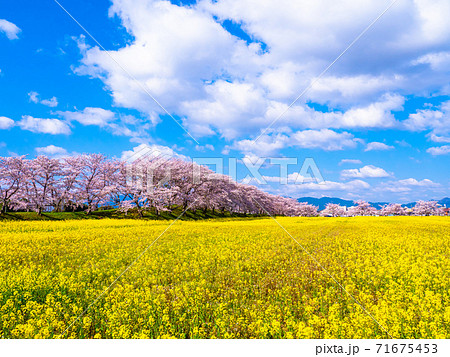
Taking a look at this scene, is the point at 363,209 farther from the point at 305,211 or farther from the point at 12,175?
the point at 12,175

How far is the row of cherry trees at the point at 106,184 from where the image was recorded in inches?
1928

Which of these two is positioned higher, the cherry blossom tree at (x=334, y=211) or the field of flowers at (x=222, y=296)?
the cherry blossom tree at (x=334, y=211)

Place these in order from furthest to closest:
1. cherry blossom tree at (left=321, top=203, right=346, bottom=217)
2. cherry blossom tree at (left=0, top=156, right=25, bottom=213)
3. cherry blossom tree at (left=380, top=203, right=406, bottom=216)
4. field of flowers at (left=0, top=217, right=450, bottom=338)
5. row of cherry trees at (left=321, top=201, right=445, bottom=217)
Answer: cherry blossom tree at (left=321, top=203, right=346, bottom=217), cherry blossom tree at (left=380, top=203, right=406, bottom=216), row of cherry trees at (left=321, top=201, right=445, bottom=217), cherry blossom tree at (left=0, top=156, right=25, bottom=213), field of flowers at (left=0, top=217, right=450, bottom=338)

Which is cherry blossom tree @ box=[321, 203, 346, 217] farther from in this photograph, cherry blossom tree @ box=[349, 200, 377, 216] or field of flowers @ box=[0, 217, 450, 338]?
field of flowers @ box=[0, 217, 450, 338]

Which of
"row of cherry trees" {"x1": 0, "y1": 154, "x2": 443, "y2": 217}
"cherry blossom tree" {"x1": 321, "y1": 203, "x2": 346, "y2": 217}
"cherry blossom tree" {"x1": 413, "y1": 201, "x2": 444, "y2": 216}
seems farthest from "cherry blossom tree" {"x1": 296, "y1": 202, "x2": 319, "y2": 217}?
"row of cherry trees" {"x1": 0, "y1": 154, "x2": 443, "y2": 217}

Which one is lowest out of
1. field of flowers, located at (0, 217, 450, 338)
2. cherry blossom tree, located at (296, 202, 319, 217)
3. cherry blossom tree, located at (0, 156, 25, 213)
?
field of flowers, located at (0, 217, 450, 338)

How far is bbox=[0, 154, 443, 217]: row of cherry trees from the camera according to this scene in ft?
161

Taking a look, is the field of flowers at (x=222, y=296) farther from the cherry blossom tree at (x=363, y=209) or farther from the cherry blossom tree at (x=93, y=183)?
the cherry blossom tree at (x=363, y=209)

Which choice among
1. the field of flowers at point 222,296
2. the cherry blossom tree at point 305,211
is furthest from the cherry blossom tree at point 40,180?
the cherry blossom tree at point 305,211

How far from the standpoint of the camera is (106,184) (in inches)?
2272

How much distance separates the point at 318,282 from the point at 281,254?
4.22m

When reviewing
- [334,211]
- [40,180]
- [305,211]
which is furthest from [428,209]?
[40,180]

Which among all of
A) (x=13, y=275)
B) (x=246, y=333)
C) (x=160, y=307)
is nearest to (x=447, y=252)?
(x=246, y=333)

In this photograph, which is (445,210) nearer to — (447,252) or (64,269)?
(447,252)
